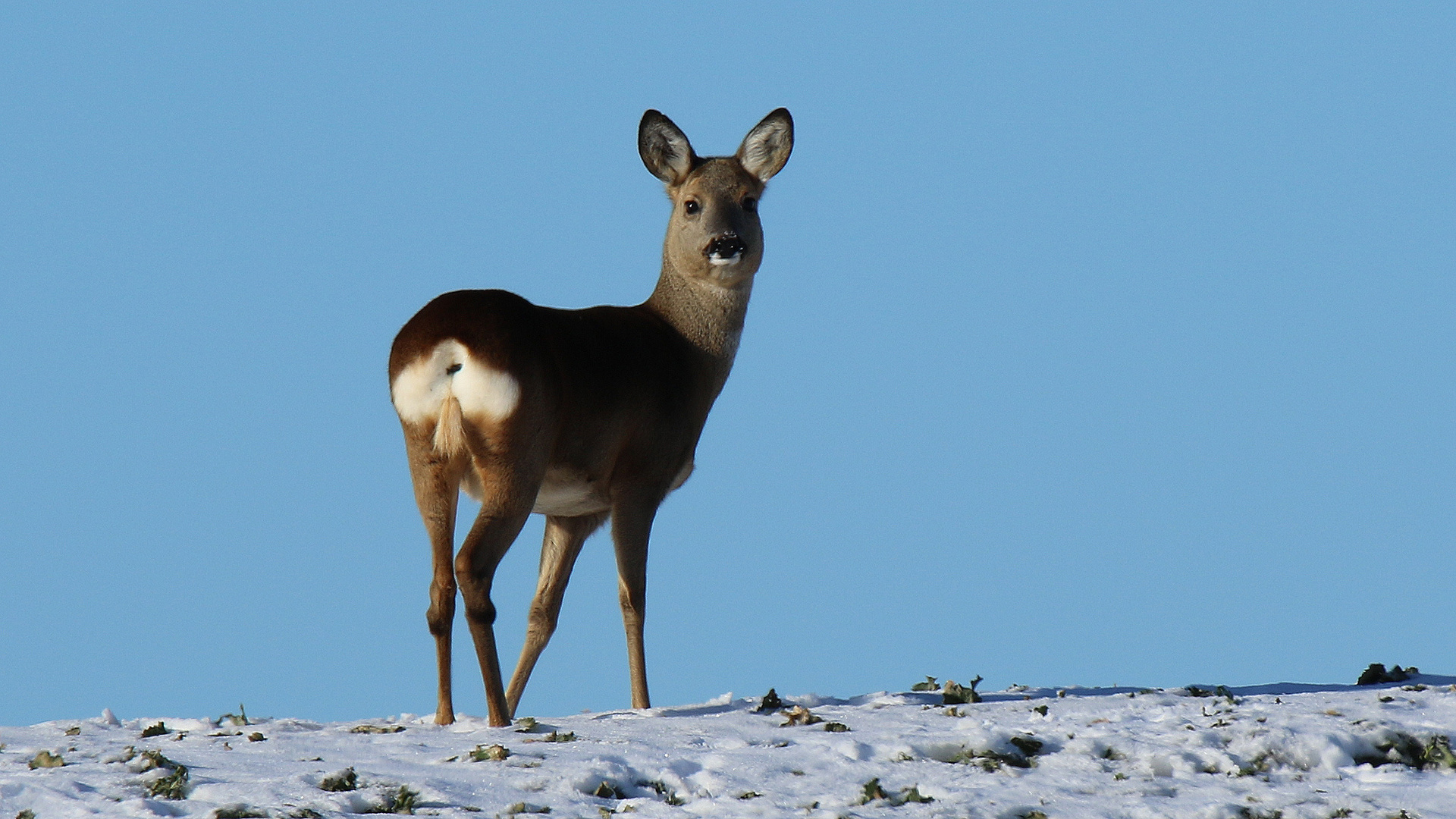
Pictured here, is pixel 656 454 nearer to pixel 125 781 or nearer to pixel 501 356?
pixel 501 356

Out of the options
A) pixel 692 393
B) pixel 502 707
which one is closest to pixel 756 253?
pixel 692 393

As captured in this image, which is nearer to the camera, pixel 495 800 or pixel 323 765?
pixel 495 800

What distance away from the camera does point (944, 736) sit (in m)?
8.29

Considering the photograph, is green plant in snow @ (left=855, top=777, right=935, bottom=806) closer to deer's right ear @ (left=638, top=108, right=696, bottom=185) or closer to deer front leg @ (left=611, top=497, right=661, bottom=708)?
deer front leg @ (left=611, top=497, right=661, bottom=708)

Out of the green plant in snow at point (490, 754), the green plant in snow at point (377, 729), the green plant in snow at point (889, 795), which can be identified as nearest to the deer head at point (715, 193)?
the green plant in snow at point (377, 729)

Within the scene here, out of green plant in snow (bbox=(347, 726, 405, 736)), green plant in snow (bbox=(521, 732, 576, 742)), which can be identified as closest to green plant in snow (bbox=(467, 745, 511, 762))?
green plant in snow (bbox=(521, 732, 576, 742))

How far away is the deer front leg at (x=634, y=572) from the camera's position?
10.1 meters

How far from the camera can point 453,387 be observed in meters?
8.97

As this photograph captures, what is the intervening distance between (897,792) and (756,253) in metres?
4.90

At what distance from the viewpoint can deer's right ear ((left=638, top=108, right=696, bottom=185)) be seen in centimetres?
1130

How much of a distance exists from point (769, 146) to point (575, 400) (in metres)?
3.07

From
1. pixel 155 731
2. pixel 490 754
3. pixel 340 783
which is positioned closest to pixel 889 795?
pixel 490 754

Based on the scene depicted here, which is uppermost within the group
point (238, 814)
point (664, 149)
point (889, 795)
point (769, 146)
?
point (769, 146)

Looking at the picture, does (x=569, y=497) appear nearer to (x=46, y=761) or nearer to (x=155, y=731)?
(x=155, y=731)
